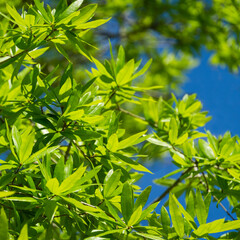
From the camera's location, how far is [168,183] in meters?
1.34

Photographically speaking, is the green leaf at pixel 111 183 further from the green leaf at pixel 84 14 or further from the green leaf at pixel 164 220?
the green leaf at pixel 84 14

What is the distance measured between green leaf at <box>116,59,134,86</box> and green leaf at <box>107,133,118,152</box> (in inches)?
10.5

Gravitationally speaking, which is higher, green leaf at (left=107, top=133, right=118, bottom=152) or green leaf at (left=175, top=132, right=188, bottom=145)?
green leaf at (left=175, top=132, right=188, bottom=145)

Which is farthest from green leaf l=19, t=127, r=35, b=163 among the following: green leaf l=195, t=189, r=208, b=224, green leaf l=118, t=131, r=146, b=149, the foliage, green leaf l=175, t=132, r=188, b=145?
green leaf l=175, t=132, r=188, b=145

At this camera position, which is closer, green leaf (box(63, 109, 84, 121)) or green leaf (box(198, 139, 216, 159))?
green leaf (box(63, 109, 84, 121))

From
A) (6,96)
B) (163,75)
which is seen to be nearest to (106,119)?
(6,96)

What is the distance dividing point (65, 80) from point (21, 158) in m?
0.22

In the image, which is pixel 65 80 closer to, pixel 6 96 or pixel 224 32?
pixel 6 96

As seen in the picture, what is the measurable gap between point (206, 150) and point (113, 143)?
295mm

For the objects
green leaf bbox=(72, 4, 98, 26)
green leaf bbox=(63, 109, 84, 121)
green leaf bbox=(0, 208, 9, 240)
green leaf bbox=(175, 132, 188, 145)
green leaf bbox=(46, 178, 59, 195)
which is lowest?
green leaf bbox=(0, 208, 9, 240)

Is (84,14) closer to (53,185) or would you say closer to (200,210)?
(53,185)

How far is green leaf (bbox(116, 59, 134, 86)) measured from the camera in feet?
3.34

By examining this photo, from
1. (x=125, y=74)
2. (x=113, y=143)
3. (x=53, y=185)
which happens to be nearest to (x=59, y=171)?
(x=53, y=185)

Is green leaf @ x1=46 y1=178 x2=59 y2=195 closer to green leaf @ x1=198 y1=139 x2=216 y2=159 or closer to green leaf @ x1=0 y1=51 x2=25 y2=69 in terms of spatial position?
green leaf @ x1=0 y1=51 x2=25 y2=69
